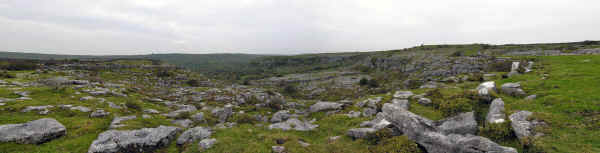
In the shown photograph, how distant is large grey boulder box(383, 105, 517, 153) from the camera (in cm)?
829

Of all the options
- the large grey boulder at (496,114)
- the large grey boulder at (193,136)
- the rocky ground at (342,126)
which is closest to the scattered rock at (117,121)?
the rocky ground at (342,126)

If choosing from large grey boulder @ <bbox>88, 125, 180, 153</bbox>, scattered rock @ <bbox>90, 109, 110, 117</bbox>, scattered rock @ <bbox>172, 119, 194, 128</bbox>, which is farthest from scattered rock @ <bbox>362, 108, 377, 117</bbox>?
scattered rock @ <bbox>90, 109, 110, 117</bbox>

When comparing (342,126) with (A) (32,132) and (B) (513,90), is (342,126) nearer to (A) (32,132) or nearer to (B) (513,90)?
(B) (513,90)

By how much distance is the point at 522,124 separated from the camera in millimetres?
10156

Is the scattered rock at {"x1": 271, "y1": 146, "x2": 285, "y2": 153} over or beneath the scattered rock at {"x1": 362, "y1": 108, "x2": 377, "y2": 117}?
beneath

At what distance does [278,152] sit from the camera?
37.4 feet

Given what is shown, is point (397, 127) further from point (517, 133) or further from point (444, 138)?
point (517, 133)

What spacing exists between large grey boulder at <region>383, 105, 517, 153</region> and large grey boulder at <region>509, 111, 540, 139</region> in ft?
7.40

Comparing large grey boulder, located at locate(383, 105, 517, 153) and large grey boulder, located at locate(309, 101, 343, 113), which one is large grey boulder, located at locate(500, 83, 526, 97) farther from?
large grey boulder, located at locate(309, 101, 343, 113)

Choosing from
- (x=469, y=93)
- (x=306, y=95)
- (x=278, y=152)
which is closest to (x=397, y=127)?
(x=278, y=152)

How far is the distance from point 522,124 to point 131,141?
20964 mm

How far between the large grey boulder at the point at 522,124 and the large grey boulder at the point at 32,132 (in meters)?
23.4

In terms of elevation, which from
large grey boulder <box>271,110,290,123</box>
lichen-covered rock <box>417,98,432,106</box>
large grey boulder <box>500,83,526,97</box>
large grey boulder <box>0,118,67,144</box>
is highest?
large grey boulder <box>500,83,526,97</box>

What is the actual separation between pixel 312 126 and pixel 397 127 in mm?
6720
